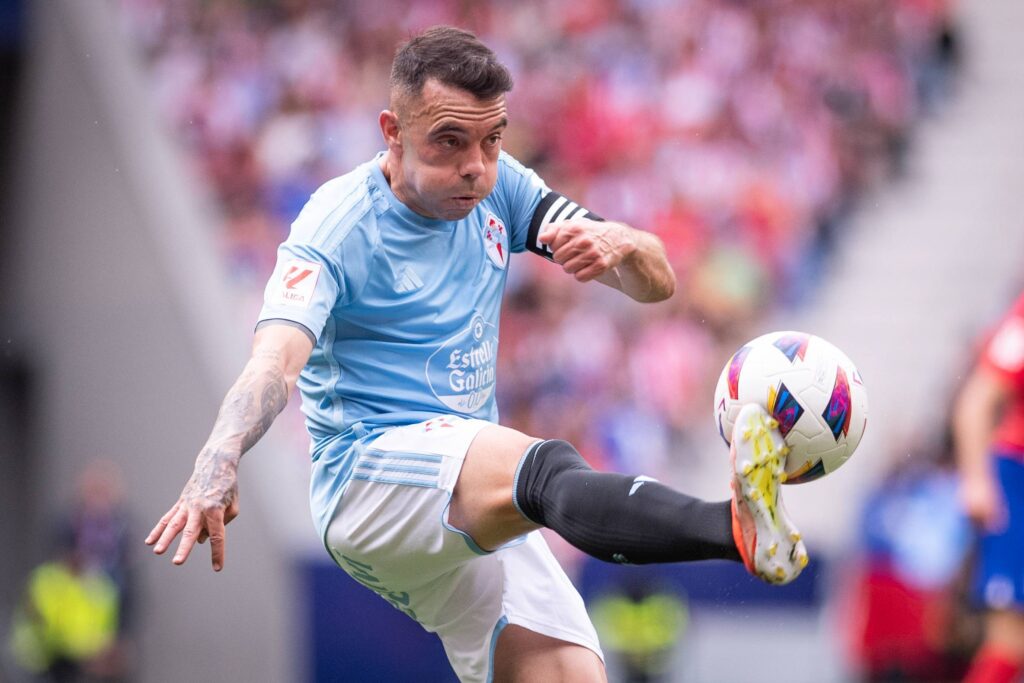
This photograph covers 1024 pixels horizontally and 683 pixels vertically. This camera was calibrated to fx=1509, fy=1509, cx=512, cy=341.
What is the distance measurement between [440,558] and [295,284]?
36.4 inches

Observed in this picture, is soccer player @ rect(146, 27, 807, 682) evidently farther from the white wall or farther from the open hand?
the white wall

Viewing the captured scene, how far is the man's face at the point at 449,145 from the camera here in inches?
177

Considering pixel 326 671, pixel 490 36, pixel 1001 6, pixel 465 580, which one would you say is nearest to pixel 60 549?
pixel 326 671

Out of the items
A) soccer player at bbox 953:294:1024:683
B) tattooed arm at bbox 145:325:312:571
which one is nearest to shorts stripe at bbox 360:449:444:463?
tattooed arm at bbox 145:325:312:571

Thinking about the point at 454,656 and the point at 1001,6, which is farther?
the point at 1001,6

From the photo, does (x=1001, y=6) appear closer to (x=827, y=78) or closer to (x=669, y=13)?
(x=827, y=78)

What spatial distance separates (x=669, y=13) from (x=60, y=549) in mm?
7774

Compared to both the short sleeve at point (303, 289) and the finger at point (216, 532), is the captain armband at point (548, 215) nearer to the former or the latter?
the short sleeve at point (303, 289)

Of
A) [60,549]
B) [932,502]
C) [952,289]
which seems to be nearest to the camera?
[932,502]

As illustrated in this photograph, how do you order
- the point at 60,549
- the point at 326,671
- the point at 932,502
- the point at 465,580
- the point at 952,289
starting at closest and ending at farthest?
the point at 465,580 → the point at 932,502 → the point at 326,671 → the point at 60,549 → the point at 952,289

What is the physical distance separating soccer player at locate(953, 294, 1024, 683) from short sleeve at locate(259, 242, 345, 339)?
3170 millimetres

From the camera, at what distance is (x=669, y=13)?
15156mm

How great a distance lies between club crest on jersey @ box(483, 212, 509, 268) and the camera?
16.2ft

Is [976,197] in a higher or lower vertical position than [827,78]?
lower
